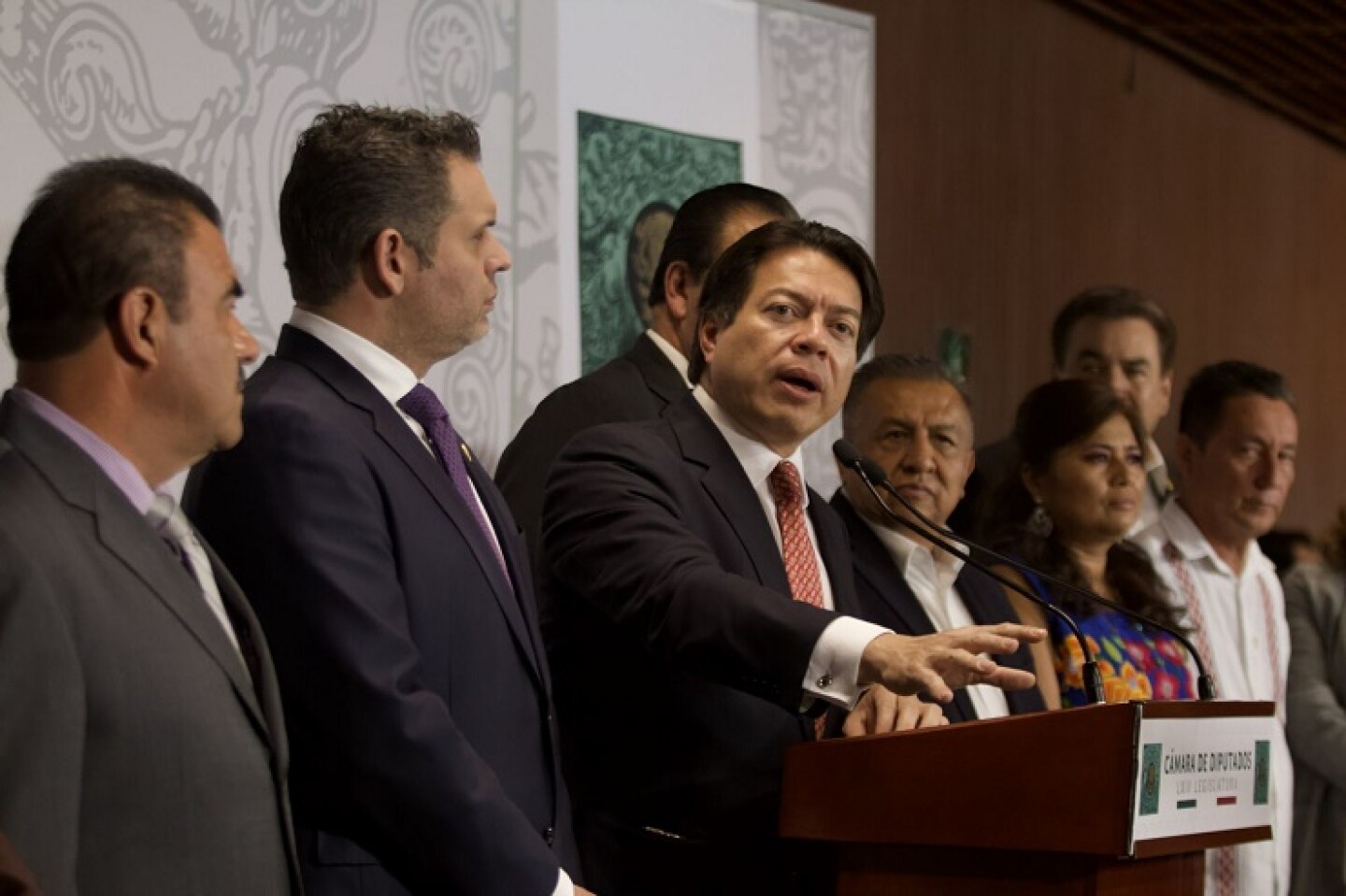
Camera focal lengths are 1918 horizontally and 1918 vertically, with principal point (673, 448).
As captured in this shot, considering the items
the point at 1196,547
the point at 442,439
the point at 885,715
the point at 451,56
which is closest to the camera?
the point at 442,439

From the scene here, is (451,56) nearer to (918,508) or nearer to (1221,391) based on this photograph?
(918,508)

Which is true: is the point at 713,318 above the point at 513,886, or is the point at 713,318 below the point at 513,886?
above

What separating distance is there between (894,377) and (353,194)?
1.42 m

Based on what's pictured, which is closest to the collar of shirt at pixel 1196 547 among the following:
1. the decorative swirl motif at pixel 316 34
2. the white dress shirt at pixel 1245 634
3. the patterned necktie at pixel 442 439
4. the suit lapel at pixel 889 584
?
the white dress shirt at pixel 1245 634

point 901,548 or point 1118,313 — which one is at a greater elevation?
point 1118,313

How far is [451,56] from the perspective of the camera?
330cm

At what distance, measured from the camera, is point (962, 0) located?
6215mm

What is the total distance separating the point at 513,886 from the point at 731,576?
479 millimetres

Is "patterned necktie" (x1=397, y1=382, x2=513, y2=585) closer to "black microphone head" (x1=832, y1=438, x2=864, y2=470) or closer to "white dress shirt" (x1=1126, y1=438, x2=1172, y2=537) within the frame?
"black microphone head" (x1=832, y1=438, x2=864, y2=470)

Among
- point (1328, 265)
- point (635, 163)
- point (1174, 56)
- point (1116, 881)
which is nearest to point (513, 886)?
point (1116, 881)

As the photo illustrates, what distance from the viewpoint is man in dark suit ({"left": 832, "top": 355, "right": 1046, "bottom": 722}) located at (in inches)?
118

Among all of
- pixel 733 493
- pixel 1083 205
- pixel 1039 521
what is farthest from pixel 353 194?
pixel 1083 205

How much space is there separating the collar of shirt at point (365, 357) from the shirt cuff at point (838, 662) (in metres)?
0.54

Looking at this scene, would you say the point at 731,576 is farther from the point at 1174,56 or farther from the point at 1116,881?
the point at 1174,56
